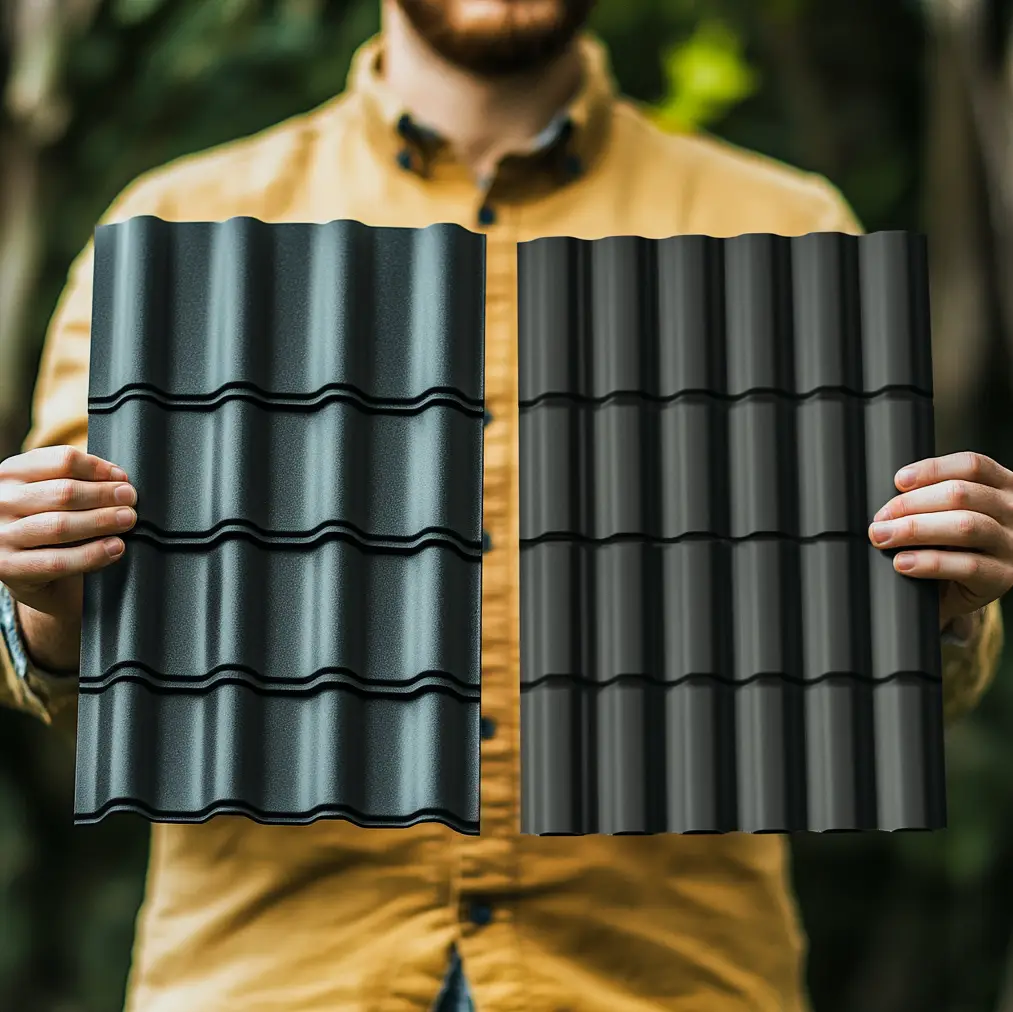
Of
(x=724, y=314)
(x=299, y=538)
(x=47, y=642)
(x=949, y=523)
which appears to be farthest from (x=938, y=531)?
(x=47, y=642)

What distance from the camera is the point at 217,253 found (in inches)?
69.3

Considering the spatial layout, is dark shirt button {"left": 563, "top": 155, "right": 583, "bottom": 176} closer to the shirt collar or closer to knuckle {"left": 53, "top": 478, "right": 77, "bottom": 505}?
the shirt collar

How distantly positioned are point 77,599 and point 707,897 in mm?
804

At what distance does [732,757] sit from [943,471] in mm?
369

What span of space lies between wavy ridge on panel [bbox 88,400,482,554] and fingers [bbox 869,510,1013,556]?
418 mm

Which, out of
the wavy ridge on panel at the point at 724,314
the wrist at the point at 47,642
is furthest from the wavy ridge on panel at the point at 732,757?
the wrist at the point at 47,642

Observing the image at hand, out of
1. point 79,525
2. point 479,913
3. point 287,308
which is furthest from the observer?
point 479,913

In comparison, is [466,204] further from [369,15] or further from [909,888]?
[909,888]

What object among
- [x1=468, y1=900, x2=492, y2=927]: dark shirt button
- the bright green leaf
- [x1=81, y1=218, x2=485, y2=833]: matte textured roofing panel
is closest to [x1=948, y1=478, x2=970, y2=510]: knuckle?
[x1=81, y1=218, x2=485, y2=833]: matte textured roofing panel

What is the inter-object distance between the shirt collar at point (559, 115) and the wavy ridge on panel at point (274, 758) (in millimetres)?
818

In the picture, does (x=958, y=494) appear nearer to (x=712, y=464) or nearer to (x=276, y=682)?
(x=712, y=464)

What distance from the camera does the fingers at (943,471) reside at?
5.63 ft

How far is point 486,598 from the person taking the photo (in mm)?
1936

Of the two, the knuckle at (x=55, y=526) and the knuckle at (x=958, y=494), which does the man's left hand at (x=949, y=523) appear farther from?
the knuckle at (x=55, y=526)
